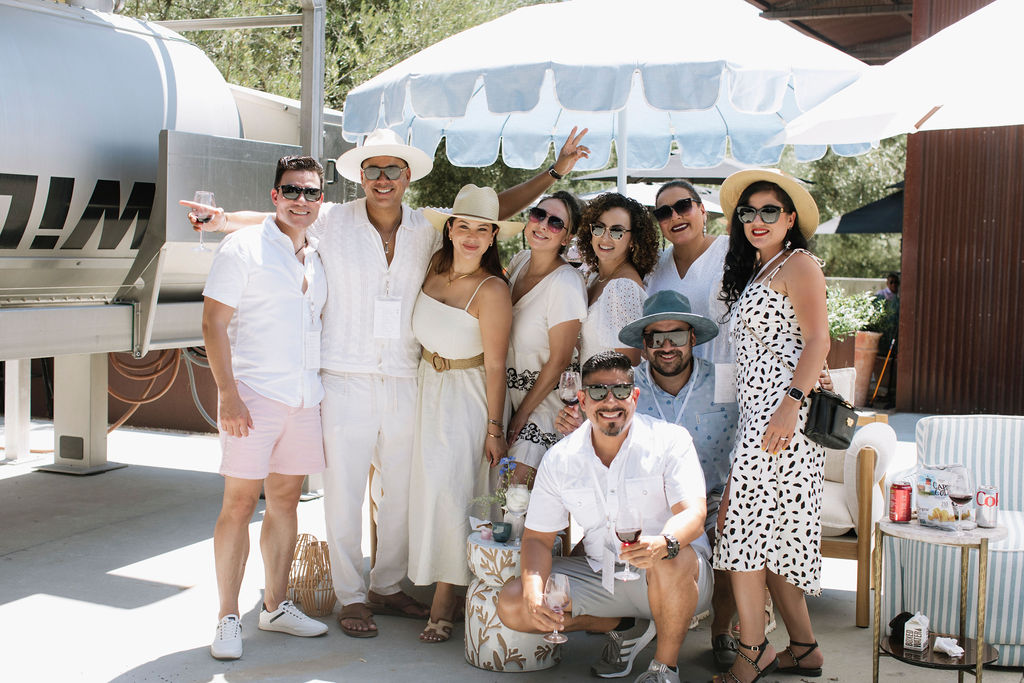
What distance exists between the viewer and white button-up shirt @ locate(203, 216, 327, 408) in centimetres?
391

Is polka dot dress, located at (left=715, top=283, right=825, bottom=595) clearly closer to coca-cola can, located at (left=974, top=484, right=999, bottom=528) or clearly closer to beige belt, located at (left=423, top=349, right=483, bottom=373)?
coca-cola can, located at (left=974, top=484, right=999, bottom=528)

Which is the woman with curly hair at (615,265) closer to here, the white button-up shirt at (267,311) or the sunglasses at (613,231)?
the sunglasses at (613,231)

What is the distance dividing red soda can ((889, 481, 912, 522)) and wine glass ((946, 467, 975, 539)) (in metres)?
0.14

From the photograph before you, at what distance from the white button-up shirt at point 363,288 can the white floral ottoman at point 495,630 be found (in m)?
0.92

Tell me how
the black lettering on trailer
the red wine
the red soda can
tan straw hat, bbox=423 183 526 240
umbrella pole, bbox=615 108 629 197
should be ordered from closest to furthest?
the red wine → the red soda can → tan straw hat, bbox=423 183 526 240 → the black lettering on trailer → umbrella pole, bbox=615 108 629 197

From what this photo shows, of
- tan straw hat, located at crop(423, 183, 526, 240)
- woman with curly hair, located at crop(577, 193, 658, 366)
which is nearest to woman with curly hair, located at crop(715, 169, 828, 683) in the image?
woman with curly hair, located at crop(577, 193, 658, 366)

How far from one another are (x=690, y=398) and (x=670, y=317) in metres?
0.38

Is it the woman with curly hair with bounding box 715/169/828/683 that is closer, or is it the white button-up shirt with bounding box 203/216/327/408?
the woman with curly hair with bounding box 715/169/828/683

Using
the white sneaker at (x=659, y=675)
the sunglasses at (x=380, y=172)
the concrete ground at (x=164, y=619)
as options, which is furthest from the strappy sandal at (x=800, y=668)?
the sunglasses at (x=380, y=172)

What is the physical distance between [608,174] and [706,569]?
8.53 meters

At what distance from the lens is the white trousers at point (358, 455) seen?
4.30 metres

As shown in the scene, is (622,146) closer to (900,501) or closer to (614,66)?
(614,66)

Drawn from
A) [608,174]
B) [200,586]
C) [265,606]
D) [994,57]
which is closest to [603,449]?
[265,606]

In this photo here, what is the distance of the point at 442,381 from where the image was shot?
14.2 ft
